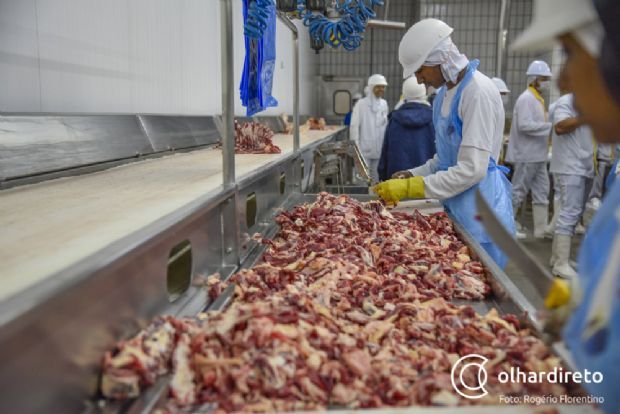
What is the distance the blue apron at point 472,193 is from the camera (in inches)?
117

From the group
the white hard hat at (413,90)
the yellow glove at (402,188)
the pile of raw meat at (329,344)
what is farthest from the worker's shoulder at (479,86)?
the white hard hat at (413,90)

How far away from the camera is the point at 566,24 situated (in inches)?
33.7

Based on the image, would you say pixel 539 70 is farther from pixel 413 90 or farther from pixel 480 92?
pixel 480 92

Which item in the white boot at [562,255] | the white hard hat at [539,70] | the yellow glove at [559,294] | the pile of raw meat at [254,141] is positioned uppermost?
the white hard hat at [539,70]

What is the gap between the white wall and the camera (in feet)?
7.73

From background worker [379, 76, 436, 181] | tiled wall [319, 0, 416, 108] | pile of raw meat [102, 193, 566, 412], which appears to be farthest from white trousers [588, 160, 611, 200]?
tiled wall [319, 0, 416, 108]

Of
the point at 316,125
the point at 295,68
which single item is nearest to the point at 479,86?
the point at 295,68

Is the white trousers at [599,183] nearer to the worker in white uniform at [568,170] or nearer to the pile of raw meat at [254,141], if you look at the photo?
the worker in white uniform at [568,170]

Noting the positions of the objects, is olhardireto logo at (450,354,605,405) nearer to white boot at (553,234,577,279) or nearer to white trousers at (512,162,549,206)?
white boot at (553,234,577,279)

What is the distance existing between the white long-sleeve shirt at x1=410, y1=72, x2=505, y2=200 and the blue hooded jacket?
10.5 ft

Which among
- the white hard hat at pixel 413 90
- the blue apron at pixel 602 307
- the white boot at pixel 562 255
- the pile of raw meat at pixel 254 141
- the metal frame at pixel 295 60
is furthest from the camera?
the white hard hat at pixel 413 90

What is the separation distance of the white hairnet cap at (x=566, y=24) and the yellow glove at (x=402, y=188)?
6.95 feet

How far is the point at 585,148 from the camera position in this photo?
5789 mm

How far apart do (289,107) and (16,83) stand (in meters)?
8.27
